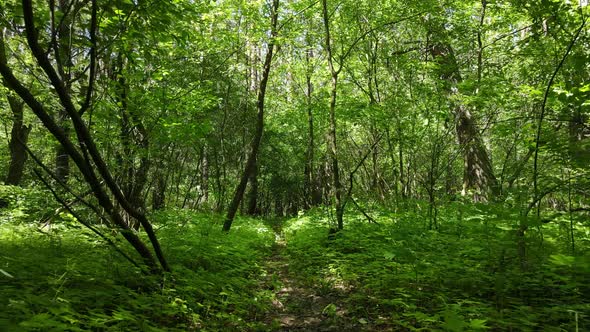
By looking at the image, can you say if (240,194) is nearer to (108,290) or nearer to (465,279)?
(108,290)

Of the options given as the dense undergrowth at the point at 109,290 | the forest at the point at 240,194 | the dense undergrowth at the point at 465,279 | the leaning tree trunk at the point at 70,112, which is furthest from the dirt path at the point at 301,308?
the leaning tree trunk at the point at 70,112

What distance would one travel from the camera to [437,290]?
15.2 ft

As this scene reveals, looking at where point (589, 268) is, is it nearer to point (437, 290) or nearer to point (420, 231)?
point (437, 290)

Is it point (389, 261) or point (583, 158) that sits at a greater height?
point (583, 158)

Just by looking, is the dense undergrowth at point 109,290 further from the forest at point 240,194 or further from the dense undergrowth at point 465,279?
the dense undergrowth at point 465,279

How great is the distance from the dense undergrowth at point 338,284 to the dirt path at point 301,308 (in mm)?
51

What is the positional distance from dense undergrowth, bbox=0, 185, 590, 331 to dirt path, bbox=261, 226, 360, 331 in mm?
51

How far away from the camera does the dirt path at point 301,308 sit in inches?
178

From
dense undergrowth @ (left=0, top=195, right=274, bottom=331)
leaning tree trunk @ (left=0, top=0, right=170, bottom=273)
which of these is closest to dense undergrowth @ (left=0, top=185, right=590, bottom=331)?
dense undergrowth @ (left=0, top=195, right=274, bottom=331)

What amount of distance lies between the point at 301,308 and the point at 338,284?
0.99 metres

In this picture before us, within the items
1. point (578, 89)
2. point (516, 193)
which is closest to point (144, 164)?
point (516, 193)

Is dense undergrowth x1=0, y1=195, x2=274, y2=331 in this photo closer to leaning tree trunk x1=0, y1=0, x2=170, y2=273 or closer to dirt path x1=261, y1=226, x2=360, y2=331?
dirt path x1=261, y1=226, x2=360, y2=331

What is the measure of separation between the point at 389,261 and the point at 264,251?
15.4ft

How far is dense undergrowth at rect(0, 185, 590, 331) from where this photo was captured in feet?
10.3
